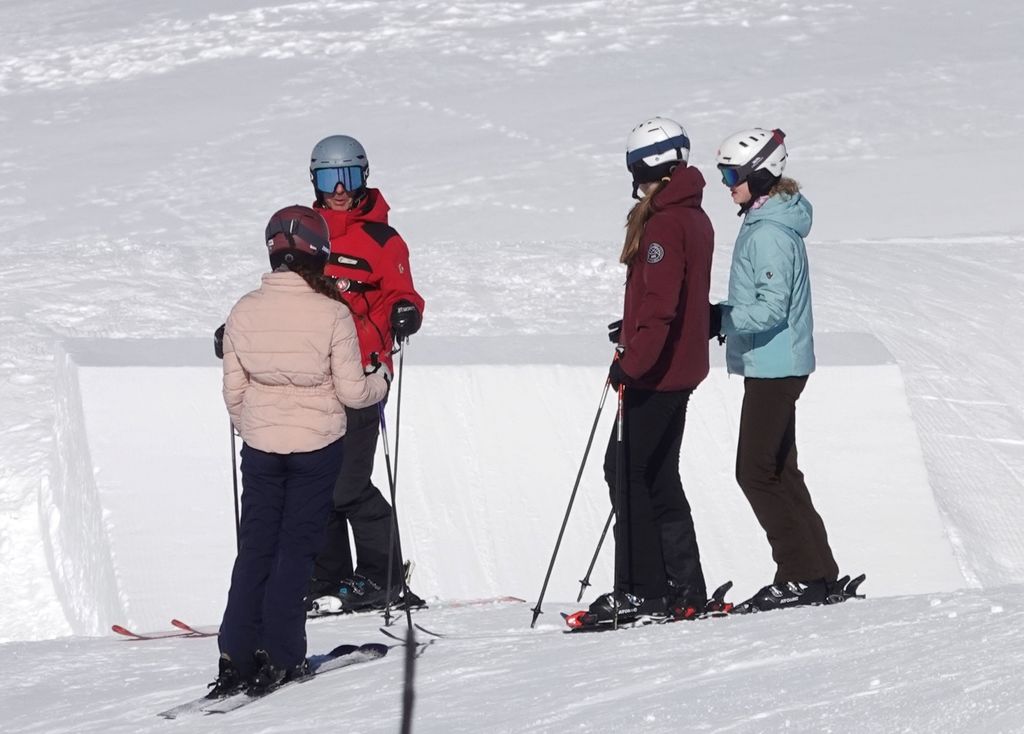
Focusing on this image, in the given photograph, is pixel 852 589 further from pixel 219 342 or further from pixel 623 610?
pixel 219 342

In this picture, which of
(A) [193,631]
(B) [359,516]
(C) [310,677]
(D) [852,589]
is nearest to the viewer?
(C) [310,677]

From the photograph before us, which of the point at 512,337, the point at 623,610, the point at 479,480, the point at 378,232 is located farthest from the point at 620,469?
the point at 512,337

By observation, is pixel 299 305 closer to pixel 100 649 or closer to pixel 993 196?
pixel 100 649

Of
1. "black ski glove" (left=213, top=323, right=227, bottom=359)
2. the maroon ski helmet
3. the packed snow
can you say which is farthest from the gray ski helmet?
the packed snow

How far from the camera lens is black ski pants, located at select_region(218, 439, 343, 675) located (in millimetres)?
4590

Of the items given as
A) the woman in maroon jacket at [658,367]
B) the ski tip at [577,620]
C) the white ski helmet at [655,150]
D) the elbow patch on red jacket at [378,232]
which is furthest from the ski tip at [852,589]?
the elbow patch on red jacket at [378,232]

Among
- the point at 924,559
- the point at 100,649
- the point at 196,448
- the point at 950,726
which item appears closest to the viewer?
the point at 950,726

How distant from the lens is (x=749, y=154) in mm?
5039

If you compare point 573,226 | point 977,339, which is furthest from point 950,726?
point 573,226

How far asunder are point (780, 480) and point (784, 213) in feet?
3.02

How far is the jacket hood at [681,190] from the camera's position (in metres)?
4.90

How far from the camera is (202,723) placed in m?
4.46

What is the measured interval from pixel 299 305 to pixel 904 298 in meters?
6.73

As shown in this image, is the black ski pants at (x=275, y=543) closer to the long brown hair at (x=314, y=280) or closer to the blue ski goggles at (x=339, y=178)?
the long brown hair at (x=314, y=280)
